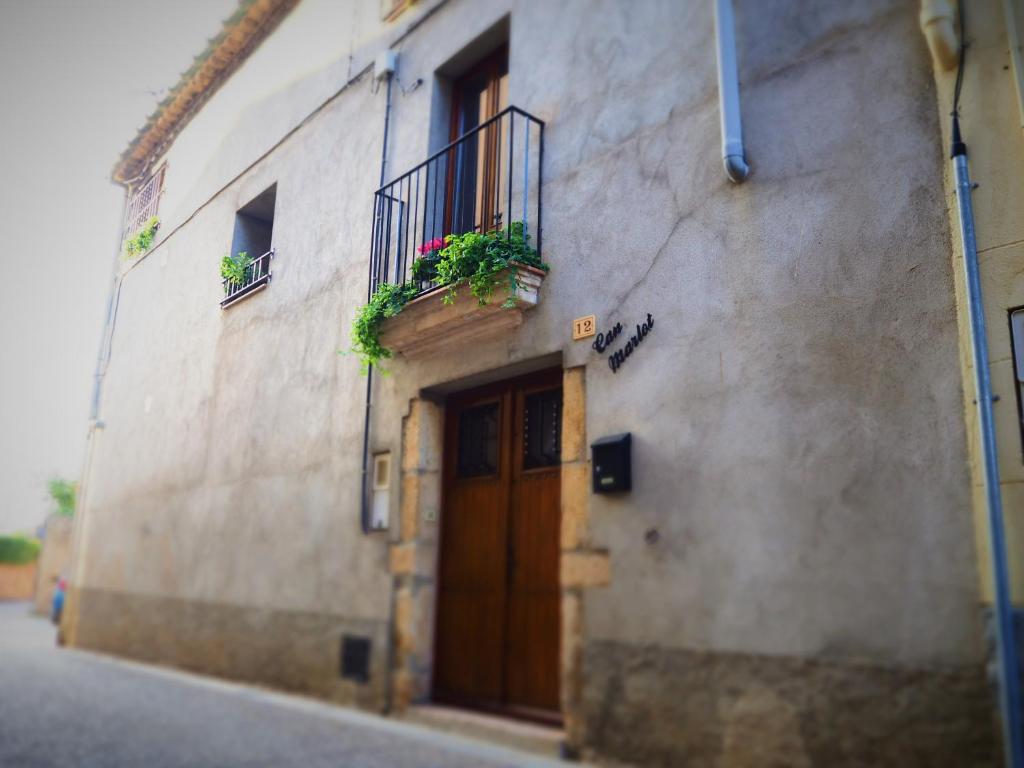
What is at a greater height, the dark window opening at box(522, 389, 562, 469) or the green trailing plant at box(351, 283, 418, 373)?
the green trailing plant at box(351, 283, 418, 373)

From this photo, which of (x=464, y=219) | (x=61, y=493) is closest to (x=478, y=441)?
(x=464, y=219)

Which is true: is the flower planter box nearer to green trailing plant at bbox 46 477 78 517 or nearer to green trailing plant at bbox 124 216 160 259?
green trailing plant at bbox 124 216 160 259

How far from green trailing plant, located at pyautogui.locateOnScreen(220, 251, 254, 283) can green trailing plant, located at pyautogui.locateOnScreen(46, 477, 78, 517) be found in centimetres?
3308

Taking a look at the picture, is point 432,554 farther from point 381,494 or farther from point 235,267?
point 235,267

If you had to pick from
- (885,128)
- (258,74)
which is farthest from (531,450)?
(258,74)

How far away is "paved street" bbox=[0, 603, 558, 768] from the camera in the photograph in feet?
12.9

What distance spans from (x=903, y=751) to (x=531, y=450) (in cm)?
261

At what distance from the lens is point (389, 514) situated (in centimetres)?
550

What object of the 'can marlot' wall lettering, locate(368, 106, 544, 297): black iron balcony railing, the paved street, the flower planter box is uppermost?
locate(368, 106, 544, 297): black iron balcony railing

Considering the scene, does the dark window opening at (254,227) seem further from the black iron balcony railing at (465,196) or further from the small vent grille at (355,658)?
the small vent grille at (355,658)

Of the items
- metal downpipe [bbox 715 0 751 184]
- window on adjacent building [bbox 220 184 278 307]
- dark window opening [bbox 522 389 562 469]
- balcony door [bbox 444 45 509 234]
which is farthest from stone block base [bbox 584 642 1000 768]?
window on adjacent building [bbox 220 184 278 307]

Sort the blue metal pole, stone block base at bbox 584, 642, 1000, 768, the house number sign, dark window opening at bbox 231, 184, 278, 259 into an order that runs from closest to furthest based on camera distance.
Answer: the blue metal pole < stone block base at bbox 584, 642, 1000, 768 < the house number sign < dark window opening at bbox 231, 184, 278, 259

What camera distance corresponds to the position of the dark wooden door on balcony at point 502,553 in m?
4.62

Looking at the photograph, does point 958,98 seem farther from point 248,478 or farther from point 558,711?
point 248,478
